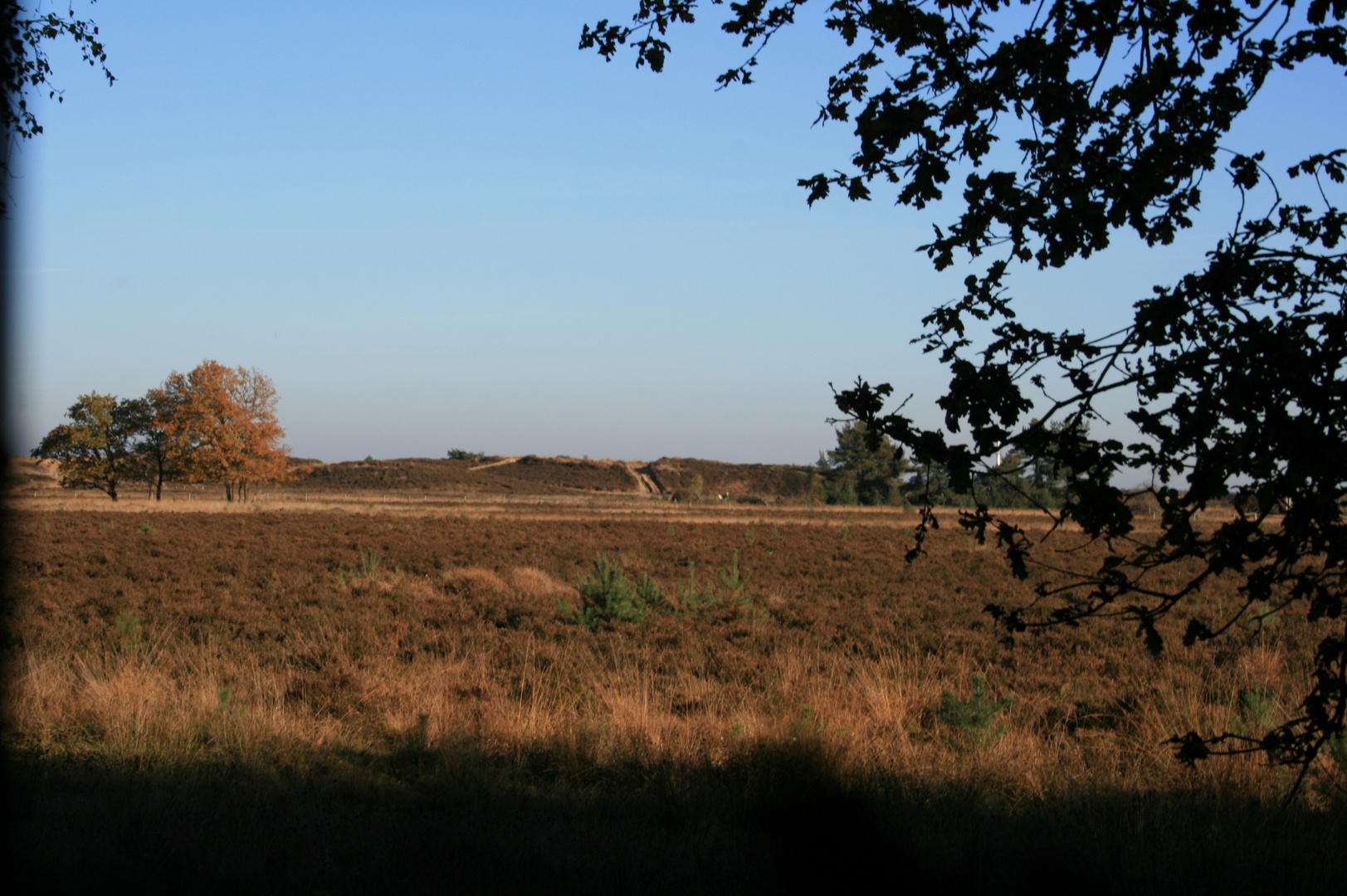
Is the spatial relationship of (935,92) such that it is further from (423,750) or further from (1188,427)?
(423,750)

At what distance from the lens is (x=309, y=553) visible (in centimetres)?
2011

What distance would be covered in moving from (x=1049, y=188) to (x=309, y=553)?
65.9ft

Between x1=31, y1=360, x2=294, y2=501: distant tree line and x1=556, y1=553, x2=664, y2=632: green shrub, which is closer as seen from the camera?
x1=556, y1=553, x2=664, y2=632: green shrub

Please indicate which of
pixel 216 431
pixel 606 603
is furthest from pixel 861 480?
pixel 606 603

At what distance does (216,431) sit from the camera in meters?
56.1

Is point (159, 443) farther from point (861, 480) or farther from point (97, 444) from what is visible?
point (861, 480)

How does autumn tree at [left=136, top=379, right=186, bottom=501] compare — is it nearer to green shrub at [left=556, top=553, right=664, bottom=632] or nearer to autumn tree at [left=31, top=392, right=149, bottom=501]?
autumn tree at [left=31, top=392, right=149, bottom=501]

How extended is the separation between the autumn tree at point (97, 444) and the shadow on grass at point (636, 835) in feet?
189

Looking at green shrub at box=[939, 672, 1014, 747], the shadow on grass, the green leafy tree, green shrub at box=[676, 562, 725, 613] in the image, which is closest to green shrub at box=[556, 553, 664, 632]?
green shrub at box=[676, 562, 725, 613]

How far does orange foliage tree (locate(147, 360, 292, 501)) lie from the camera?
181 ft

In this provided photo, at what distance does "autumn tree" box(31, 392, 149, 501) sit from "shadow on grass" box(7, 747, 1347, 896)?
5765 centimetres

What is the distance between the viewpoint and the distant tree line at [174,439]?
53031 mm

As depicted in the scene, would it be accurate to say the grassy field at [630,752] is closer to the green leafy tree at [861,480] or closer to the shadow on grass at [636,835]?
the shadow on grass at [636,835]

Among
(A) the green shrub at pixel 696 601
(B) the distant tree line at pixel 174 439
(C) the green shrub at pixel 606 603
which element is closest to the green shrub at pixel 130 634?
(C) the green shrub at pixel 606 603
